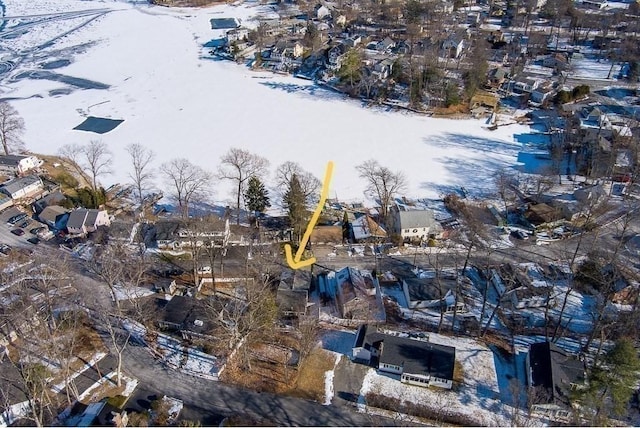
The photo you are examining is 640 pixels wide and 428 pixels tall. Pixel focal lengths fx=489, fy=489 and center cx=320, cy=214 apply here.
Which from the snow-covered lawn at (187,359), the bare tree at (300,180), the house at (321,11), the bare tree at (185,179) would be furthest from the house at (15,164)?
the house at (321,11)

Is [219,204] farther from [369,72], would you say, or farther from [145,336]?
[369,72]

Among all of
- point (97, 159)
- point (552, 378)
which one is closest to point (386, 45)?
point (97, 159)

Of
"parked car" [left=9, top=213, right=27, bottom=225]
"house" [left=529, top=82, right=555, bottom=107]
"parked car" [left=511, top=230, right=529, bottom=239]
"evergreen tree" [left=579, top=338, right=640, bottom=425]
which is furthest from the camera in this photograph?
"house" [left=529, top=82, right=555, bottom=107]

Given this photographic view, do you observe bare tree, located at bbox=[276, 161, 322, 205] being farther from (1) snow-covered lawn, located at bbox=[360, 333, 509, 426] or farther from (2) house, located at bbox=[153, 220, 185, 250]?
(1) snow-covered lawn, located at bbox=[360, 333, 509, 426]

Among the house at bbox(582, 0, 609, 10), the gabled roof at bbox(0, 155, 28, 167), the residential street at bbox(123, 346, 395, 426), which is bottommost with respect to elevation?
the residential street at bbox(123, 346, 395, 426)

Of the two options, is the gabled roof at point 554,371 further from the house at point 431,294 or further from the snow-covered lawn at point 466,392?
the house at point 431,294

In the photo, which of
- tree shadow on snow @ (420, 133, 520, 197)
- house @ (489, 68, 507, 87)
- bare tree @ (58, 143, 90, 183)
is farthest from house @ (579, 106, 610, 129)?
bare tree @ (58, 143, 90, 183)
